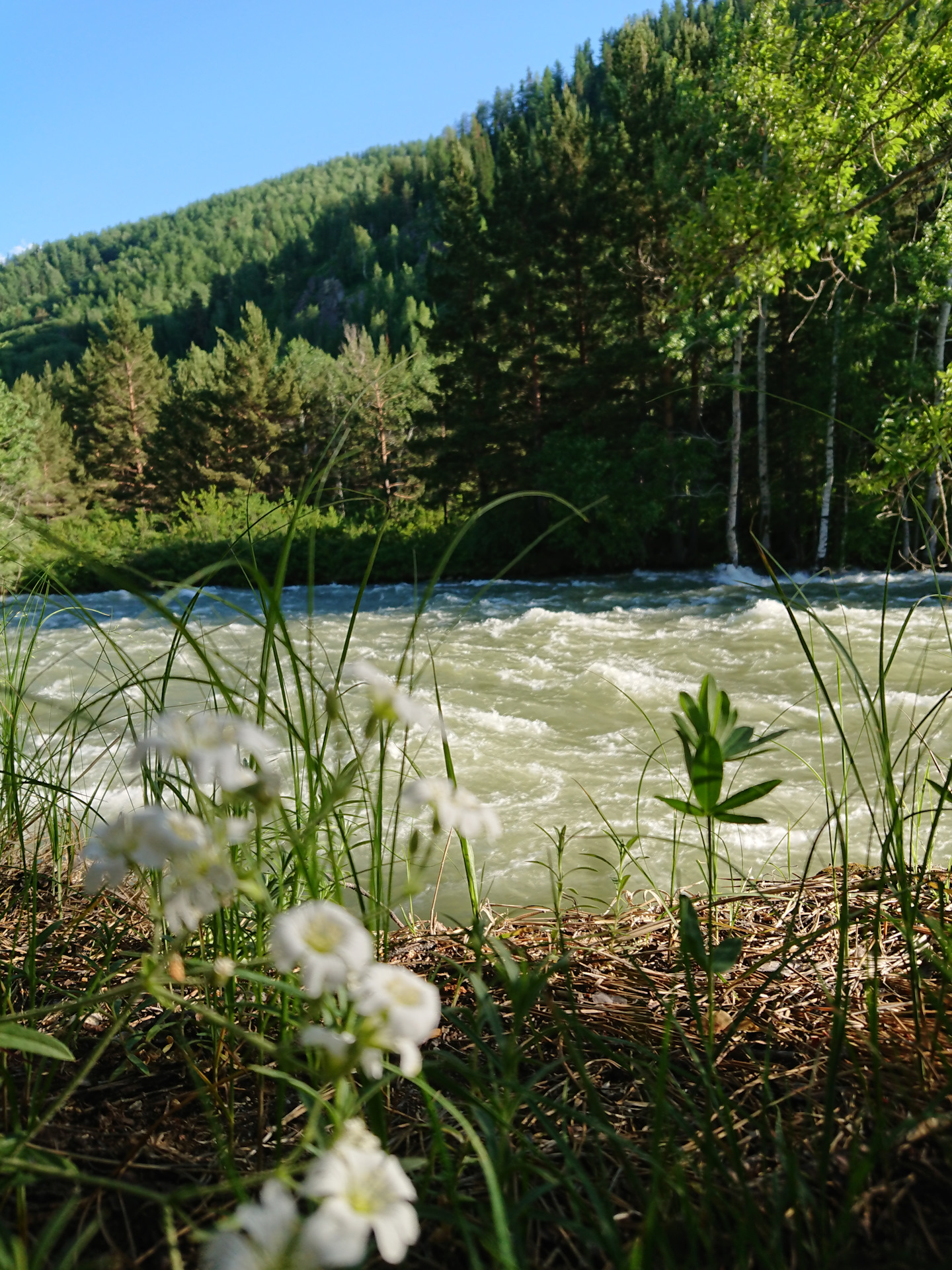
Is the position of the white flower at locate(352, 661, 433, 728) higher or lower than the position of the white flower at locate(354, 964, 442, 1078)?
higher

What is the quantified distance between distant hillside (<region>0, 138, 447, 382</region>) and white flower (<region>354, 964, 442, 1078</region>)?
187 ft

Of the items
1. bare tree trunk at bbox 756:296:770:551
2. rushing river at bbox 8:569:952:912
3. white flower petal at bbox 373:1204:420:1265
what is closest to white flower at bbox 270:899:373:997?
white flower petal at bbox 373:1204:420:1265

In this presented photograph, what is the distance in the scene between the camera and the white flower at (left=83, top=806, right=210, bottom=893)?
442 mm

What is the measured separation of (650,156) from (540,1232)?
674 inches

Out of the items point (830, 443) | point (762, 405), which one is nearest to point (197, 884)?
point (830, 443)

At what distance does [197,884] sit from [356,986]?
119mm

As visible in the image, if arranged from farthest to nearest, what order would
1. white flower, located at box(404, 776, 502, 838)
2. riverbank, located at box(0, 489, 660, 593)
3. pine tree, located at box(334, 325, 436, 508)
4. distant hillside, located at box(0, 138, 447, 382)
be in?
distant hillside, located at box(0, 138, 447, 382) < pine tree, located at box(334, 325, 436, 508) < riverbank, located at box(0, 489, 660, 593) < white flower, located at box(404, 776, 502, 838)

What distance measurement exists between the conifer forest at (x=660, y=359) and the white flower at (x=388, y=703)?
40cm

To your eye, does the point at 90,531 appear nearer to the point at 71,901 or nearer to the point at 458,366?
the point at 458,366

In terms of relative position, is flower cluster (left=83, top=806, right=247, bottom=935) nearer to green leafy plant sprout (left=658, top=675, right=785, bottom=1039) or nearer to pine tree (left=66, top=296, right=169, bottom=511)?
green leafy plant sprout (left=658, top=675, right=785, bottom=1039)

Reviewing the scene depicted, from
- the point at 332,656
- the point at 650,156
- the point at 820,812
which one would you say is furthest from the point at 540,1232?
the point at 650,156

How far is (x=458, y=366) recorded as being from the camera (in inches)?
674

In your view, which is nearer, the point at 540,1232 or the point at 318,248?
the point at 540,1232

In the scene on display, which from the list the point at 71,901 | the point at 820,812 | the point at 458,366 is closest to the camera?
the point at 71,901
